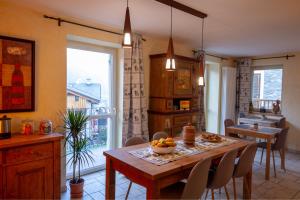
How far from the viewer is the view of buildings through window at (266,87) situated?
5152mm

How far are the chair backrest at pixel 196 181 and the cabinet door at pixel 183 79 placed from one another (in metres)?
1.93

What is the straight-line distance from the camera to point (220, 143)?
2553 mm

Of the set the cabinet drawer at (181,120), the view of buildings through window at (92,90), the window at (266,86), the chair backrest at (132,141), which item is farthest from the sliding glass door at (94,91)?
the window at (266,86)

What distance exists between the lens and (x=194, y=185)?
1.75m

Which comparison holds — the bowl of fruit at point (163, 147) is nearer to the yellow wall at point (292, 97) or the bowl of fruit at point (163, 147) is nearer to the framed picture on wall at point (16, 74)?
the framed picture on wall at point (16, 74)

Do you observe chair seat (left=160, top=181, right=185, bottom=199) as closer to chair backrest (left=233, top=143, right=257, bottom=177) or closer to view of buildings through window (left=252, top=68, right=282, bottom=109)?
chair backrest (left=233, top=143, right=257, bottom=177)

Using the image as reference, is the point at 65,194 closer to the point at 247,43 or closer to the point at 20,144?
the point at 20,144

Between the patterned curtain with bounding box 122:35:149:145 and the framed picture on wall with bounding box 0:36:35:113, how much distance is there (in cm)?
130

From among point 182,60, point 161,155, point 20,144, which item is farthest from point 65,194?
point 182,60

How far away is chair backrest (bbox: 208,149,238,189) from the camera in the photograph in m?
2.03

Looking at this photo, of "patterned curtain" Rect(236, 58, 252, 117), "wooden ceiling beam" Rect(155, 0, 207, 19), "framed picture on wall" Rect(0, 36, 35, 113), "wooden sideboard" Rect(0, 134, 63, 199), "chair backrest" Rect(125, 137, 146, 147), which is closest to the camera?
"wooden sideboard" Rect(0, 134, 63, 199)

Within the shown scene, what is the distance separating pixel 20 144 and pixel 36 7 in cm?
154

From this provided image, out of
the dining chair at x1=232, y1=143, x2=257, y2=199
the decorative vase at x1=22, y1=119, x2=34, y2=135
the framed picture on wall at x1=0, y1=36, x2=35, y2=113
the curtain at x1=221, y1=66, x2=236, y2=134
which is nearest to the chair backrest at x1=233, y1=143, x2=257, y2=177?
the dining chair at x1=232, y1=143, x2=257, y2=199

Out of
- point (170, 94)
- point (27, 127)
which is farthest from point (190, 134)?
point (27, 127)
